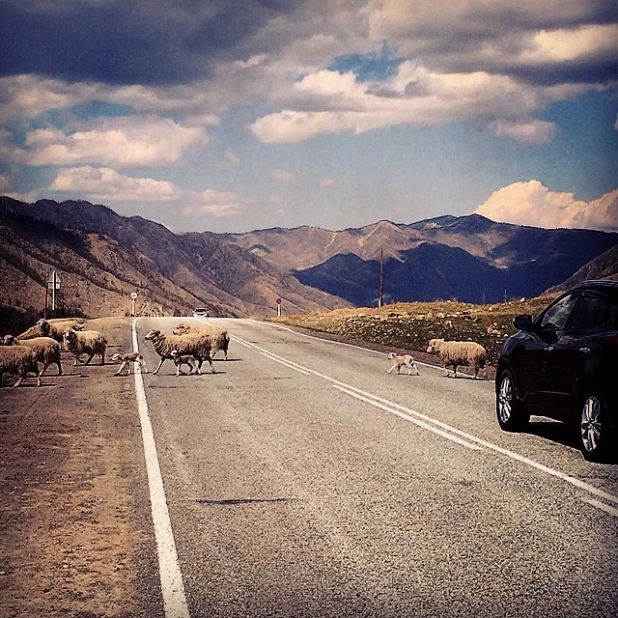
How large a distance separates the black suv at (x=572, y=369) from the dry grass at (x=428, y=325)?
45.1 ft

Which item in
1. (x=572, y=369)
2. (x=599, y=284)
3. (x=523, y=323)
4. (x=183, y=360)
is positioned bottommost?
(x=183, y=360)

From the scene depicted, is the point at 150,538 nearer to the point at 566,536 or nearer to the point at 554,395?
the point at 566,536

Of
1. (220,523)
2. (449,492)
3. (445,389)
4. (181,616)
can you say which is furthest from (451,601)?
(445,389)

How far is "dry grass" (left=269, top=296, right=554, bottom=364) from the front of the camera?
34062mm

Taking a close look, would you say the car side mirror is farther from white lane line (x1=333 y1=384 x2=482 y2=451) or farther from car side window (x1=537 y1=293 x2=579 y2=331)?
white lane line (x1=333 y1=384 x2=482 y2=451)

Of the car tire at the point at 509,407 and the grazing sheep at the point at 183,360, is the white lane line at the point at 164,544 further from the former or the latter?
the grazing sheep at the point at 183,360

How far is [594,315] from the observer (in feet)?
34.4

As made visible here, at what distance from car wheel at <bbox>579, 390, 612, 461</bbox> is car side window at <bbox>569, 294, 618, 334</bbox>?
2.53 feet

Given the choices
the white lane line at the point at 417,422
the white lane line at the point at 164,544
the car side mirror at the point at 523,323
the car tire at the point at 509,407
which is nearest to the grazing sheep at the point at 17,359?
the white lane line at the point at 417,422

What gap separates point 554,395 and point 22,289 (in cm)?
12250

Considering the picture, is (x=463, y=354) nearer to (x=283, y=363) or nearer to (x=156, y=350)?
(x=283, y=363)

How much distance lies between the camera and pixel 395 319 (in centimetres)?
4738

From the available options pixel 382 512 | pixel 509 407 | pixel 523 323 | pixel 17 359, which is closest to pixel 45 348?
pixel 17 359

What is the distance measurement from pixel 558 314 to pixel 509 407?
1.44m
